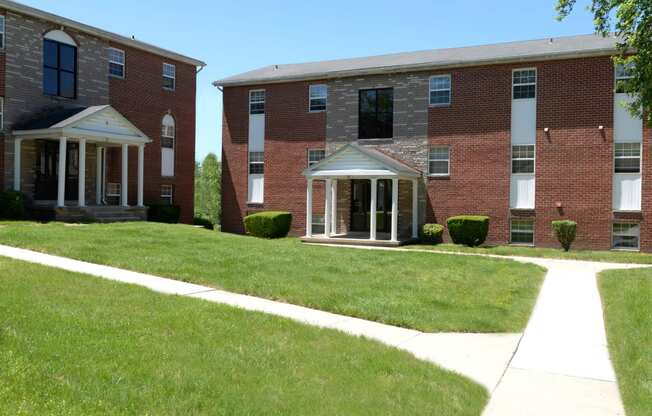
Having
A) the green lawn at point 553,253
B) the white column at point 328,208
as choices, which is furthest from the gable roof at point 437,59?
the green lawn at point 553,253

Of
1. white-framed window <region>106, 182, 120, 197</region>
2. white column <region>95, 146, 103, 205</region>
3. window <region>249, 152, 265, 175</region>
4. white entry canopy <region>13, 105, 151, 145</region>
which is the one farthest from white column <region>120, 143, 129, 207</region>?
window <region>249, 152, 265, 175</region>

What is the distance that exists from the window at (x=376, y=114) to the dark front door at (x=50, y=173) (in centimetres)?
1214

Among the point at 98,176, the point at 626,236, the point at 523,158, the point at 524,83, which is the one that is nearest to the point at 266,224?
the point at 98,176

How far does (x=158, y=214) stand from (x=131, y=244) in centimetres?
1197

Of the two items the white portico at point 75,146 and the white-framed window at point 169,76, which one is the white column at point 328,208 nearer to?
the white portico at point 75,146

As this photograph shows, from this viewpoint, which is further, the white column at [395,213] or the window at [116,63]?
the window at [116,63]

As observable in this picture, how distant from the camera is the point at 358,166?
23109mm

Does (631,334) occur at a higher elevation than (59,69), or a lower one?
lower

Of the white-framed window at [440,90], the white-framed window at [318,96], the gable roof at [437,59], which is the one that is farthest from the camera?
the white-framed window at [318,96]

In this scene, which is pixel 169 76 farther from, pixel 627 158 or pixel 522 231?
pixel 627 158

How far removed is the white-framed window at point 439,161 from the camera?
23.3 metres

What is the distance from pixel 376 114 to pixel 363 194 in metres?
3.50

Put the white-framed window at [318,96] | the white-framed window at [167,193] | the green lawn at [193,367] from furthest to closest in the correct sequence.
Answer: the white-framed window at [167,193]
the white-framed window at [318,96]
the green lawn at [193,367]

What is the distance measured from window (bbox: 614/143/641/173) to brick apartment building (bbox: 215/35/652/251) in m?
0.03
